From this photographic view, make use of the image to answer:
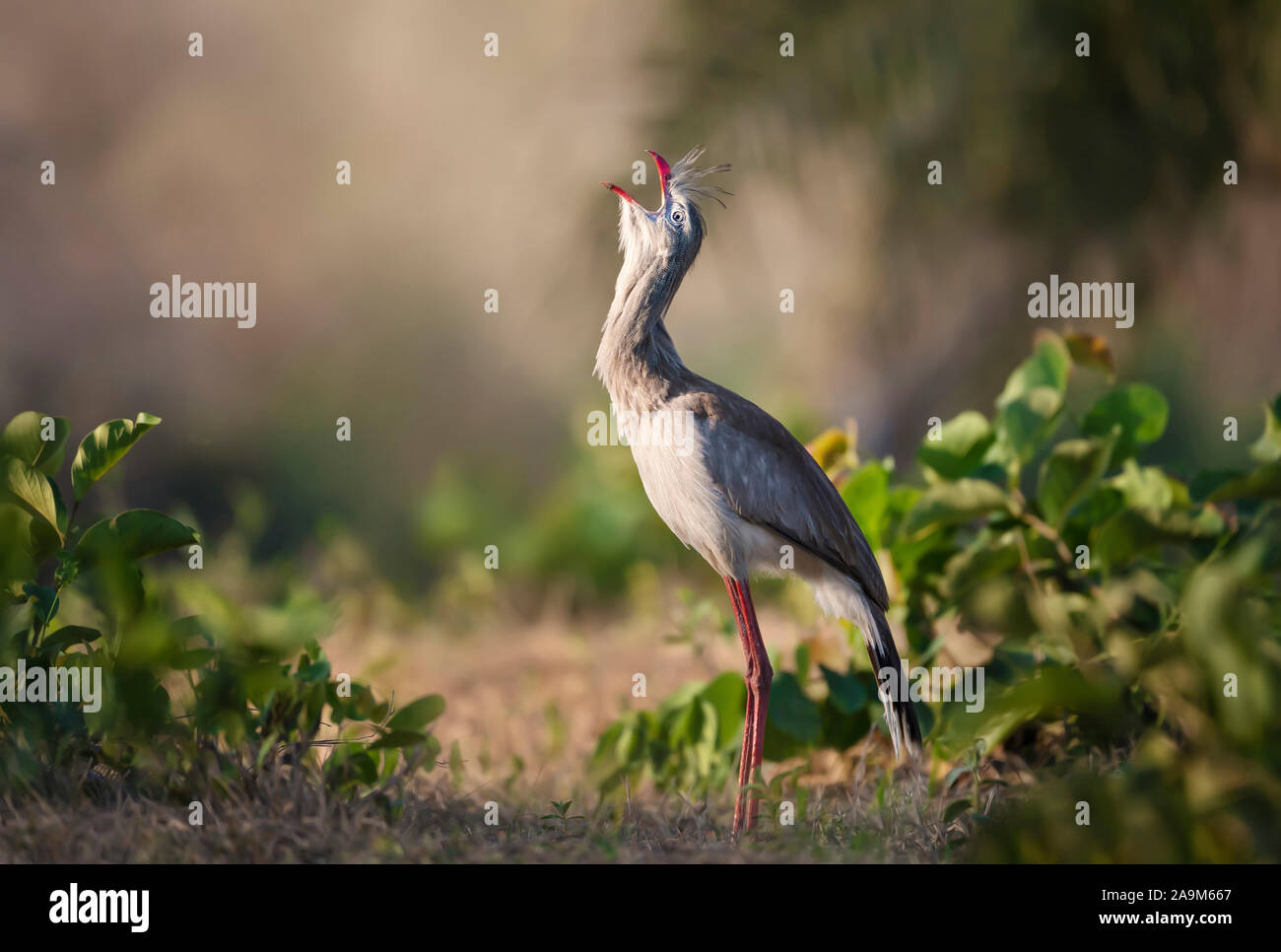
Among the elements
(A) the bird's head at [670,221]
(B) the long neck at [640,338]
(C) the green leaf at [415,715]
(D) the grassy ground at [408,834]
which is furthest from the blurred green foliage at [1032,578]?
(A) the bird's head at [670,221]

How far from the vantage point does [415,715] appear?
9.67 ft

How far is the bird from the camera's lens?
3.06m

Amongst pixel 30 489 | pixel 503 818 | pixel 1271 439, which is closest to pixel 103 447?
pixel 30 489

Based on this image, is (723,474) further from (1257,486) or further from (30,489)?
(30,489)

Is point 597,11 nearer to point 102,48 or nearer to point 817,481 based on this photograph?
point 817,481

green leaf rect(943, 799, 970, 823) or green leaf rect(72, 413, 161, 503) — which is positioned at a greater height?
green leaf rect(72, 413, 161, 503)

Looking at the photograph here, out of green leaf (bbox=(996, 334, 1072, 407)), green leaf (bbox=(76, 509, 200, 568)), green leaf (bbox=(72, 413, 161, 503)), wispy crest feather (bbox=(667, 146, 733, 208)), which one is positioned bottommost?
green leaf (bbox=(76, 509, 200, 568))

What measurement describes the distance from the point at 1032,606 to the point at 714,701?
98 cm

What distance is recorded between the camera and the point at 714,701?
144 inches

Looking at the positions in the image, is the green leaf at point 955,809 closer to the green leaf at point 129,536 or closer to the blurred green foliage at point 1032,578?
the blurred green foliage at point 1032,578

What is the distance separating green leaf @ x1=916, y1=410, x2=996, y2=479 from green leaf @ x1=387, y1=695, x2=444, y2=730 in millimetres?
1639

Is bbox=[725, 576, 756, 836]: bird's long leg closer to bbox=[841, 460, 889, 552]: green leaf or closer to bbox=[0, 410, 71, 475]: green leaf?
bbox=[841, 460, 889, 552]: green leaf

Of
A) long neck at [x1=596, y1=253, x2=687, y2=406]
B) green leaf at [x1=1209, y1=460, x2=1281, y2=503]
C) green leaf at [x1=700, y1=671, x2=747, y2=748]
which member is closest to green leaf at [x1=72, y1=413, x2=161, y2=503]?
long neck at [x1=596, y1=253, x2=687, y2=406]
